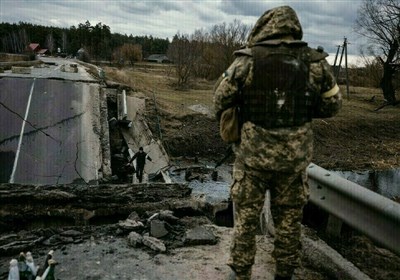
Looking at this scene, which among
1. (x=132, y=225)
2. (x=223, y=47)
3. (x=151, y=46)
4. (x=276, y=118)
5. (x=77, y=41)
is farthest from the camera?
(x=151, y=46)

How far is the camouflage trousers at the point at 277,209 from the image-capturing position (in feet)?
8.89

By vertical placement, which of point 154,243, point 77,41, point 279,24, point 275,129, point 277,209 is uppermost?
point 77,41

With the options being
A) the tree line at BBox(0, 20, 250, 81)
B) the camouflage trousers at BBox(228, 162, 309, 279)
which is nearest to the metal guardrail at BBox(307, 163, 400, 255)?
the camouflage trousers at BBox(228, 162, 309, 279)

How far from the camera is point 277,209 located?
2.79m

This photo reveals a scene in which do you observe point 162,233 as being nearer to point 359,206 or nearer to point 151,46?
point 359,206

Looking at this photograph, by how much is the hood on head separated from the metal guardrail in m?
1.13

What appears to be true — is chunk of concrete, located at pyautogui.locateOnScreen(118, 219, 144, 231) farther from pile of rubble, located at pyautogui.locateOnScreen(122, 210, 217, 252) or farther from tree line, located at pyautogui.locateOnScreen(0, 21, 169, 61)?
tree line, located at pyautogui.locateOnScreen(0, 21, 169, 61)

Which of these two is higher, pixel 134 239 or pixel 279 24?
pixel 279 24

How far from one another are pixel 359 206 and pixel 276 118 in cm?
85

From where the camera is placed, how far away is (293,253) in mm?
2764

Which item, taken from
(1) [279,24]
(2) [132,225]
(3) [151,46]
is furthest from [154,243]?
(3) [151,46]

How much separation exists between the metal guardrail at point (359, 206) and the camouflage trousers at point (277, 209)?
0.36 meters

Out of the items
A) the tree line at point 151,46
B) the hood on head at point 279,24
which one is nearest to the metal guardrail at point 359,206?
the hood on head at point 279,24

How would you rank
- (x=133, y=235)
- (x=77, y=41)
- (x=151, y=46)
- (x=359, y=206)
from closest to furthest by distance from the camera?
(x=359, y=206), (x=133, y=235), (x=77, y=41), (x=151, y=46)
